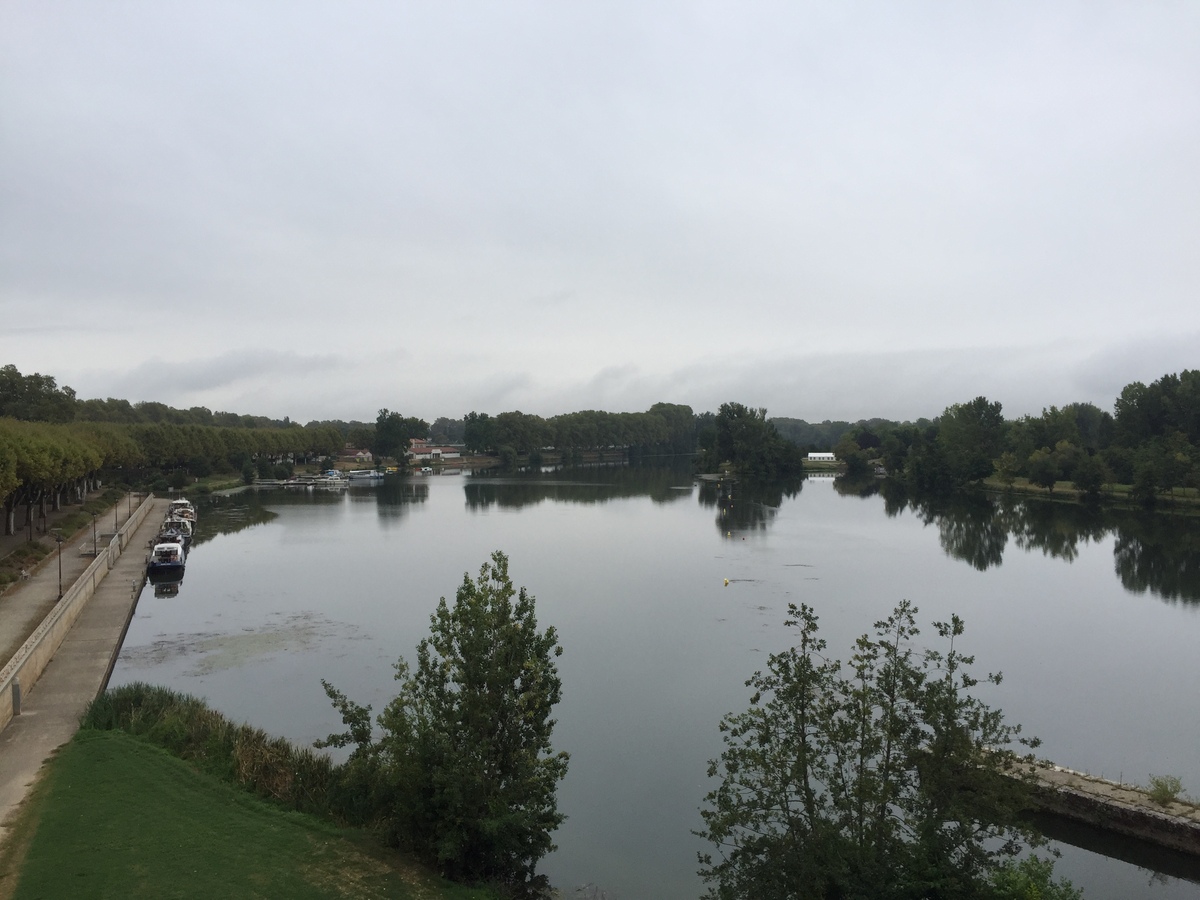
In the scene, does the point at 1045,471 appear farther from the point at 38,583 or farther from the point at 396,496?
the point at 38,583

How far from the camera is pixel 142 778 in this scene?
11906 millimetres

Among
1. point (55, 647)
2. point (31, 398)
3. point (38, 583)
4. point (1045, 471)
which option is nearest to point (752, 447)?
point (1045, 471)

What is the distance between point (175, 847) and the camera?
32.7ft

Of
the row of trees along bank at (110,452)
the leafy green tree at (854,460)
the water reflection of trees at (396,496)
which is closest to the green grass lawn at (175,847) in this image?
the row of trees along bank at (110,452)

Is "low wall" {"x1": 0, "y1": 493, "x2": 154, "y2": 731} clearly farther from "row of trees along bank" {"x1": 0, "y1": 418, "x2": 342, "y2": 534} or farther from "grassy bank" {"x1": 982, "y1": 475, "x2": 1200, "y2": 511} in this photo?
"grassy bank" {"x1": 982, "y1": 475, "x2": 1200, "y2": 511}

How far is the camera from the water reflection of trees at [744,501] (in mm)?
53569

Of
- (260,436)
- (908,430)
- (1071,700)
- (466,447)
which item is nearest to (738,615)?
(1071,700)

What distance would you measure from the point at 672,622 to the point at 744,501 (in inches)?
1776

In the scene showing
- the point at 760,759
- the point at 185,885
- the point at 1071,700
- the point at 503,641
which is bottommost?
the point at 1071,700

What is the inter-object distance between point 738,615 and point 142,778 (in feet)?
63.2

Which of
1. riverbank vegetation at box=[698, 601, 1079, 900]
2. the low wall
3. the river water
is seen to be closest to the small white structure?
the river water

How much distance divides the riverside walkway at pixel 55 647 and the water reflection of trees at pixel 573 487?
35458 millimetres

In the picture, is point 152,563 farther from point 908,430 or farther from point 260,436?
point 908,430

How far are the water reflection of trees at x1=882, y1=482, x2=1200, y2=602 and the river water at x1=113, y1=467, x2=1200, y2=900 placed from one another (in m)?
0.34
